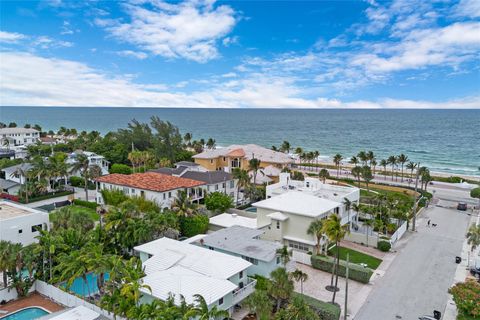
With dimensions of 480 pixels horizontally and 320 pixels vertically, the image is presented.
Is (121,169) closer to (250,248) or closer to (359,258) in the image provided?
(250,248)

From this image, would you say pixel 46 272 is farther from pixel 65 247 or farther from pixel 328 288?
pixel 328 288

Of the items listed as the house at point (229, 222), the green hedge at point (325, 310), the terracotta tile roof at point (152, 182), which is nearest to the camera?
the green hedge at point (325, 310)

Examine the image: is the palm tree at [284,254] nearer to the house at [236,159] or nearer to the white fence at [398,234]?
the white fence at [398,234]

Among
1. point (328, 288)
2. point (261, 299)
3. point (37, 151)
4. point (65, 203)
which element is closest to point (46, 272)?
point (261, 299)

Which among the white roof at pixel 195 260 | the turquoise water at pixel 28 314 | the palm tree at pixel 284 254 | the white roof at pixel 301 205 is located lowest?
the turquoise water at pixel 28 314

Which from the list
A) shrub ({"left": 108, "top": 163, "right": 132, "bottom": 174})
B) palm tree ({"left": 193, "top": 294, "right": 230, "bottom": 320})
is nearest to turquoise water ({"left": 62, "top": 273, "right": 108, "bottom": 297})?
palm tree ({"left": 193, "top": 294, "right": 230, "bottom": 320})

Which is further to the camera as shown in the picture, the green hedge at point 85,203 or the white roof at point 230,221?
the green hedge at point 85,203

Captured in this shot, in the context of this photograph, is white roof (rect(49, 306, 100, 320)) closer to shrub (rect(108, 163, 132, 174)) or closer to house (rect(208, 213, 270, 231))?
house (rect(208, 213, 270, 231))

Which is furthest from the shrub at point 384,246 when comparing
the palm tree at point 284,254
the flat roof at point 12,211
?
the flat roof at point 12,211

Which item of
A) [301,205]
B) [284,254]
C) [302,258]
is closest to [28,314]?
[284,254]
